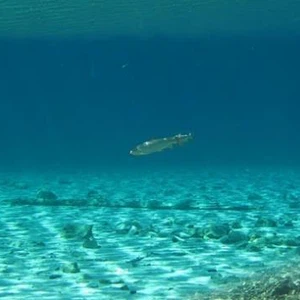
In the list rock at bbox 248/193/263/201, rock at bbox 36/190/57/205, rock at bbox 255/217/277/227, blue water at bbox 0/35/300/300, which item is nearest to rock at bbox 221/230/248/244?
blue water at bbox 0/35/300/300

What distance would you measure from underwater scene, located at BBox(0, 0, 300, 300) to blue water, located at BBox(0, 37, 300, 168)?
0.74ft

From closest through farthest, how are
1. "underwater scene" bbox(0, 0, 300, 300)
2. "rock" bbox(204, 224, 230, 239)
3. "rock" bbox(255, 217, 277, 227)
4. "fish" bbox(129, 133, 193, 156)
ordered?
"underwater scene" bbox(0, 0, 300, 300)
"fish" bbox(129, 133, 193, 156)
"rock" bbox(204, 224, 230, 239)
"rock" bbox(255, 217, 277, 227)

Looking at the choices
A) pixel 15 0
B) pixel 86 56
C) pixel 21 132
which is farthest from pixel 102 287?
pixel 21 132

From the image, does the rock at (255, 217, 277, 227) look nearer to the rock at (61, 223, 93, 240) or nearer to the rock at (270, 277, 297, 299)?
the rock at (61, 223, 93, 240)

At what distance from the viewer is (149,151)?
1003cm

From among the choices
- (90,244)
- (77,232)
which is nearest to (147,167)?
(77,232)

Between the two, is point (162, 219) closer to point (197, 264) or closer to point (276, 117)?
point (197, 264)

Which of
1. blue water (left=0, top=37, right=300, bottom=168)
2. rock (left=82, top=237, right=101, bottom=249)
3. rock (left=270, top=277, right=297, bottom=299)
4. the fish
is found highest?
blue water (left=0, top=37, right=300, bottom=168)

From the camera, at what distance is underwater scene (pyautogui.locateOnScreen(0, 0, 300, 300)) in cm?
804

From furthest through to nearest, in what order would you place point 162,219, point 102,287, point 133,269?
point 162,219 < point 133,269 < point 102,287

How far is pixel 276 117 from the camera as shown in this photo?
76.2m

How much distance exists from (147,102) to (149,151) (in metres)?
60.5

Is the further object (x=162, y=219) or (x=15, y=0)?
(x=15, y=0)

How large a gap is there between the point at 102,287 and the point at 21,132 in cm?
5671
